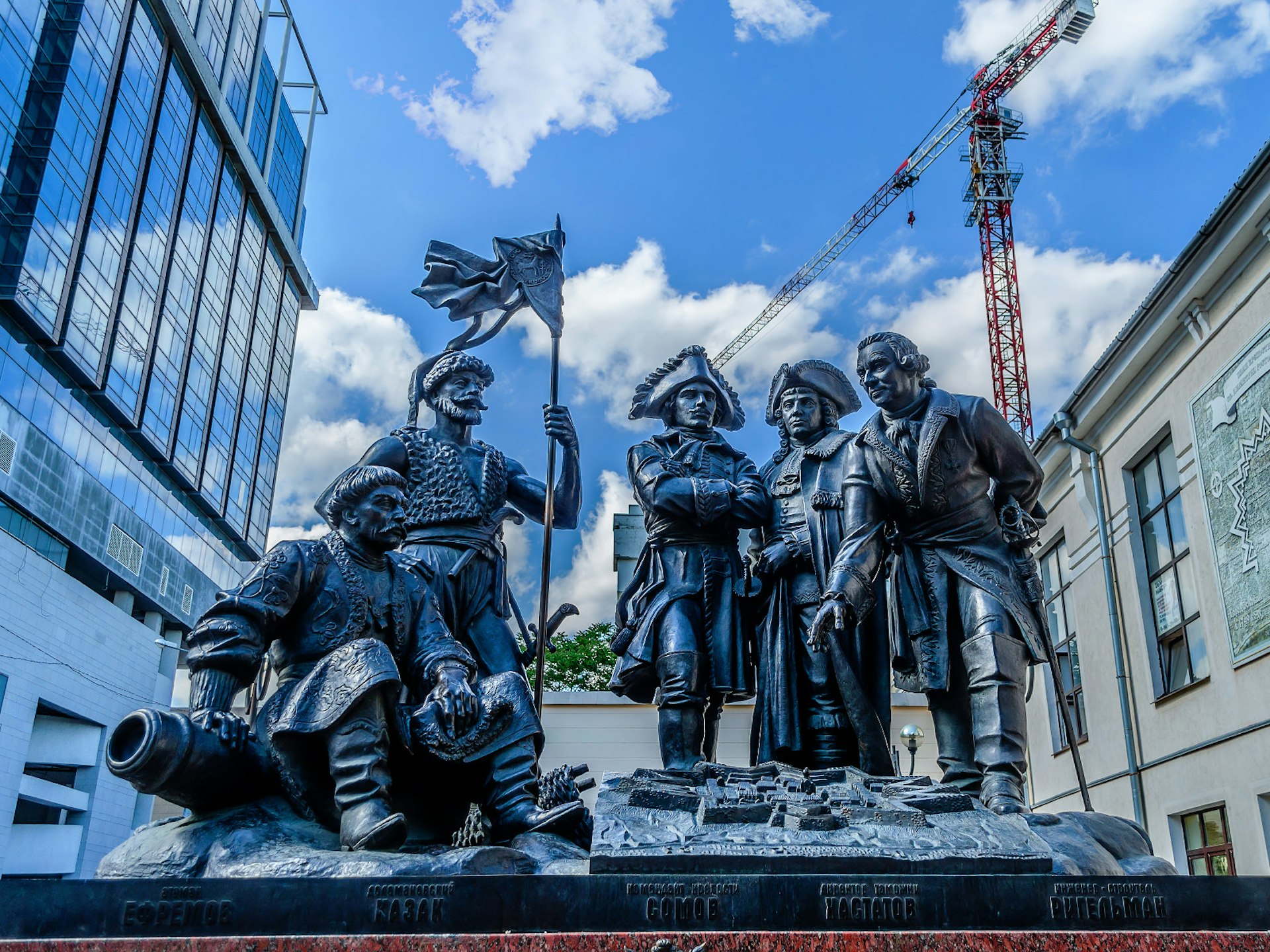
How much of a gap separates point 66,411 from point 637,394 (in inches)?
1031

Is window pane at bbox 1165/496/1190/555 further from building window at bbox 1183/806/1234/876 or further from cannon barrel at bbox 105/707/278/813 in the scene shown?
cannon barrel at bbox 105/707/278/813

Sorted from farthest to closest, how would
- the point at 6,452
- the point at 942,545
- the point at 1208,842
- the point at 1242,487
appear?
the point at 6,452 → the point at 1208,842 → the point at 1242,487 → the point at 942,545

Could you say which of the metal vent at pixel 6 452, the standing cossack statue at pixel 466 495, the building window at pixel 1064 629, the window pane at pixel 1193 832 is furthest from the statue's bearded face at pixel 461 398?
the metal vent at pixel 6 452

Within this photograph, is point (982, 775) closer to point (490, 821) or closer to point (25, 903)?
point (490, 821)

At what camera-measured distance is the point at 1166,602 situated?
47.1 ft

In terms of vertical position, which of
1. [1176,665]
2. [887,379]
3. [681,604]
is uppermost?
[1176,665]

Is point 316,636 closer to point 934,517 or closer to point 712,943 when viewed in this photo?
point 712,943

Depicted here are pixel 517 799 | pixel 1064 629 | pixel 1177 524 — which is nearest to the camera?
pixel 517 799

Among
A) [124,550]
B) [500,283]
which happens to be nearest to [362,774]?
[500,283]

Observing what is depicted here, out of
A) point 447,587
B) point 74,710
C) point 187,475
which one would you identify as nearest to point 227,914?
point 447,587

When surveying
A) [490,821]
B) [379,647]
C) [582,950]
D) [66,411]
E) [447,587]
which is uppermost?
[66,411]

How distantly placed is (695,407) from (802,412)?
59 centimetres

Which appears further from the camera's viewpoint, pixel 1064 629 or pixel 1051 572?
pixel 1051 572

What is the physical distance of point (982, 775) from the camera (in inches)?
179
